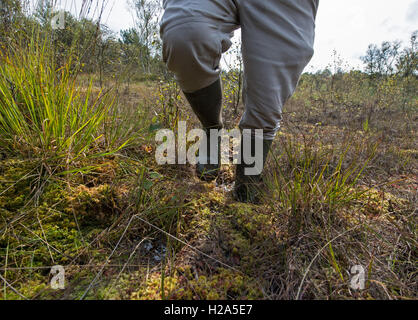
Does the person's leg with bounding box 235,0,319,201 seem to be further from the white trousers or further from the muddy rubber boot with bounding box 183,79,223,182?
the muddy rubber boot with bounding box 183,79,223,182

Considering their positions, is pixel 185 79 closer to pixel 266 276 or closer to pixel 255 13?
pixel 255 13

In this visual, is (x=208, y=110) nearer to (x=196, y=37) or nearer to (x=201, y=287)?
(x=196, y=37)

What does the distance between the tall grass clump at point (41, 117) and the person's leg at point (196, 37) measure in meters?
0.59

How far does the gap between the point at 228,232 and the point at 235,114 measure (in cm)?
229

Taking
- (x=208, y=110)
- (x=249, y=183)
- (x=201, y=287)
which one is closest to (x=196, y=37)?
(x=208, y=110)

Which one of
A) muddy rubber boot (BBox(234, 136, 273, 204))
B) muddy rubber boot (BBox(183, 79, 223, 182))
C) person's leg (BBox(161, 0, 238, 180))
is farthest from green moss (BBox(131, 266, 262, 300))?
person's leg (BBox(161, 0, 238, 180))

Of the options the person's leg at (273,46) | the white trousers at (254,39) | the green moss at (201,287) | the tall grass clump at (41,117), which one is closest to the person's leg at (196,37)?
the white trousers at (254,39)

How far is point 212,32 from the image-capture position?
3.46 feet

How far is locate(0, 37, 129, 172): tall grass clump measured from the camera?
42.4 inches

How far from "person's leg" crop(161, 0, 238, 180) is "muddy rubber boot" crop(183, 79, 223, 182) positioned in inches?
1.5

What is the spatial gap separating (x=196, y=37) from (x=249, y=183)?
2.71 ft

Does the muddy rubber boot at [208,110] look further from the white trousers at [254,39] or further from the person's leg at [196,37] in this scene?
the white trousers at [254,39]

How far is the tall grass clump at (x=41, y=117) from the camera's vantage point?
1076 mm

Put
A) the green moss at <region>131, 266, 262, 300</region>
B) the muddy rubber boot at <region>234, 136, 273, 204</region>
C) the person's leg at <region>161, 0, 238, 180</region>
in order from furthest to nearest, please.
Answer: the muddy rubber boot at <region>234, 136, 273, 204</region>
the person's leg at <region>161, 0, 238, 180</region>
the green moss at <region>131, 266, 262, 300</region>
